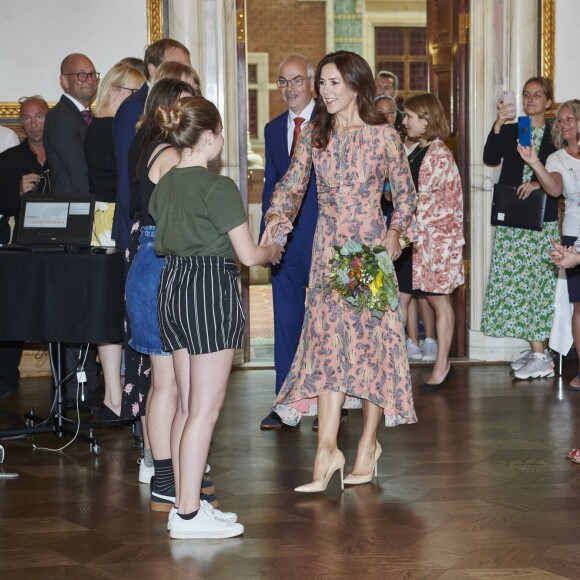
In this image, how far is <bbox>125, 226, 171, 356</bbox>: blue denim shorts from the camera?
4.21m

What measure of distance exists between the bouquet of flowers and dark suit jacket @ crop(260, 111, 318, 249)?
1.44 metres

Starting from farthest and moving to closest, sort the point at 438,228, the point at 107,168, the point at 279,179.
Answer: the point at 438,228 → the point at 279,179 → the point at 107,168

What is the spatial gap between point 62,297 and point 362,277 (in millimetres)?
1650

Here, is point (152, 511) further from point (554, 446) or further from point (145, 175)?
point (554, 446)

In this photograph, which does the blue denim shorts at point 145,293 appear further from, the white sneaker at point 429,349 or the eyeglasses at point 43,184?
the white sneaker at point 429,349

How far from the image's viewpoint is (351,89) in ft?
14.9

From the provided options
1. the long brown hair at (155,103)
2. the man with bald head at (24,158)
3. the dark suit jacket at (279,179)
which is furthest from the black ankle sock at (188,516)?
A: the man with bald head at (24,158)

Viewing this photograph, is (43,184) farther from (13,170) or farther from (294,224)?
(294,224)

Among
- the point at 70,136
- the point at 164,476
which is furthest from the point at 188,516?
the point at 70,136

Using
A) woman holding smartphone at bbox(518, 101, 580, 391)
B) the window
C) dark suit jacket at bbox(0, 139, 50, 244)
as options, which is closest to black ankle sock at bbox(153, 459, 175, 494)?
dark suit jacket at bbox(0, 139, 50, 244)

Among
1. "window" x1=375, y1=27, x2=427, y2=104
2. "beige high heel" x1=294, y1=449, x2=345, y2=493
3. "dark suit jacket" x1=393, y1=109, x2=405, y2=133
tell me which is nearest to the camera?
"beige high heel" x1=294, y1=449, x2=345, y2=493

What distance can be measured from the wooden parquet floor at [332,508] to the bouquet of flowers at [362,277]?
0.86 metres

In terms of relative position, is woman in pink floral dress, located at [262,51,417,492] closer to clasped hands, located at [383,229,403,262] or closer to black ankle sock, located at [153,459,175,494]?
clasped hands, located at [383,229,403,262]

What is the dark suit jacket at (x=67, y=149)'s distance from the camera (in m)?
6.09
